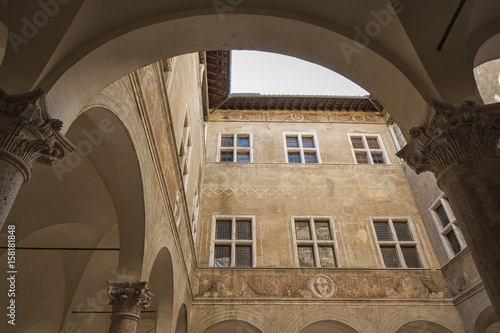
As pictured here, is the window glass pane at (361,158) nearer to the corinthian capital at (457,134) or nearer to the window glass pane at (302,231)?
the window glass pane at (302,231)

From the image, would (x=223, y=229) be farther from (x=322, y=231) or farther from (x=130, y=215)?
(x=130, y=215)

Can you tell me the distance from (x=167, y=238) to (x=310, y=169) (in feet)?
26.5

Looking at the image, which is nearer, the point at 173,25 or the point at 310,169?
the point at 173,25

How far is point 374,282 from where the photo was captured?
11000 mm

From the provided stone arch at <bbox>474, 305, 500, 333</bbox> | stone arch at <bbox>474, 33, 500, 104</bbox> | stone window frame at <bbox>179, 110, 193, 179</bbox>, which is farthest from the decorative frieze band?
stone arch at <bbox>474, 33, 500, 104</bbox>

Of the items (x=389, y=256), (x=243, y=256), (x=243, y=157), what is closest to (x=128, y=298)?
(x=243, y=256)

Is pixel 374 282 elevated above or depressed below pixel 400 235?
below

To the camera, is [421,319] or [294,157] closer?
[421,319]

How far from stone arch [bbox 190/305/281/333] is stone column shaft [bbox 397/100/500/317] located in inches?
318

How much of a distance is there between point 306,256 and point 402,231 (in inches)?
138

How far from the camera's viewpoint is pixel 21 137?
8.95ft

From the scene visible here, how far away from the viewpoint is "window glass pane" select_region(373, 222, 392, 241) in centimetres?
1223

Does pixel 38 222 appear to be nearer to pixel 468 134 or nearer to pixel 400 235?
pixel 468 134

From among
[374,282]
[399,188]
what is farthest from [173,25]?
[399,188]
